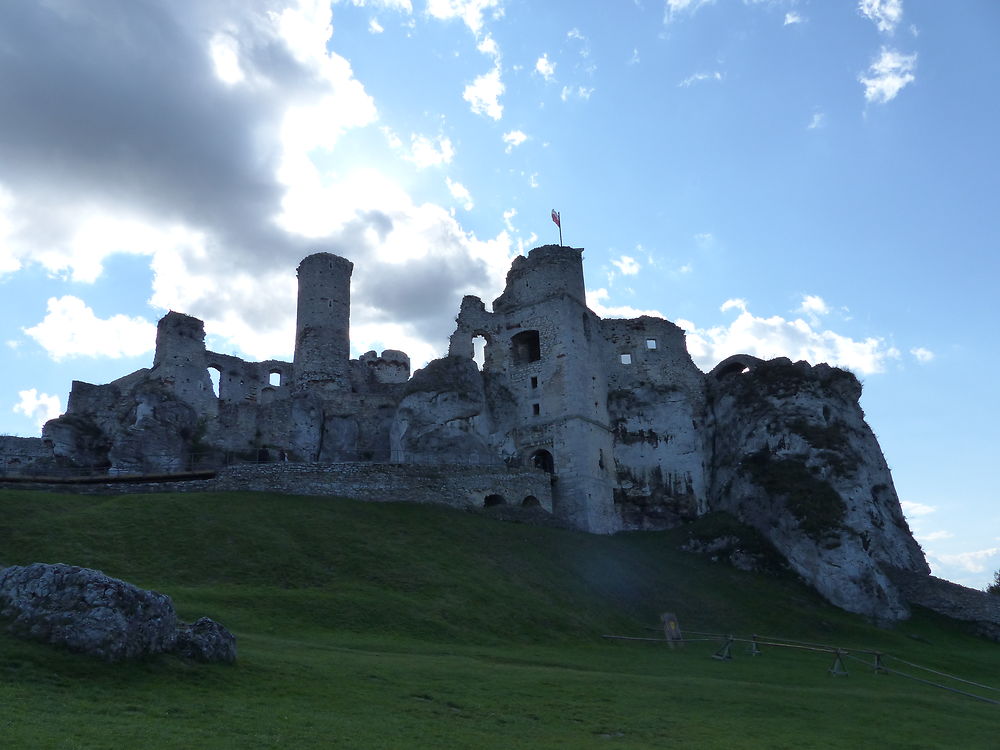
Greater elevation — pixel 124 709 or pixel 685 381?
pixel 685 381

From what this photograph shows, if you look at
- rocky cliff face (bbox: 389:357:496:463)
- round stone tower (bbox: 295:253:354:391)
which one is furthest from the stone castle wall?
round stone tower (bbox: 295:253:354:391)

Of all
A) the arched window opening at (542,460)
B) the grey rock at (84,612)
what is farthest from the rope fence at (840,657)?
the arched window opening at (542,460)

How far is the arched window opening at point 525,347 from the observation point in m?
→ 58.9

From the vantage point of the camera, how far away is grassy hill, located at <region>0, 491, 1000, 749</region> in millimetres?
14234

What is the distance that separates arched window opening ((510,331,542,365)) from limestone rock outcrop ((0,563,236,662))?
141 feet

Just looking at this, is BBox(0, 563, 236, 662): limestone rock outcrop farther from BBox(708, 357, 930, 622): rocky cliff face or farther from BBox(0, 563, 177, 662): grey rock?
BBox(708, 357, 930, 622): rocky cliff face

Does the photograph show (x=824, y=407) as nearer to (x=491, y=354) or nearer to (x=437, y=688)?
(x=491, y=354)

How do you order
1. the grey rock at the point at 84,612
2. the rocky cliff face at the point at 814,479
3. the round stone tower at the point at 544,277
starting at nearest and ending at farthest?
1. the grey rock at the point at 84,612
2. the rocky cliff face at the point at 814,479
3. the round stone tower at the point at 544,277

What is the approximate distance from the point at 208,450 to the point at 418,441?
13284mm

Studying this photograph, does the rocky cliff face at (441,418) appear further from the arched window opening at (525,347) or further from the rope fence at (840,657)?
the rope fence at (840,657)

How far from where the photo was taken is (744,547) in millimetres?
47844

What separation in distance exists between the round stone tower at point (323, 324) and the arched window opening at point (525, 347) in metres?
12.2

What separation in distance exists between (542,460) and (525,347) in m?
9.35

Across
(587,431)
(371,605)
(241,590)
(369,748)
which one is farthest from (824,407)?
(369,748)
